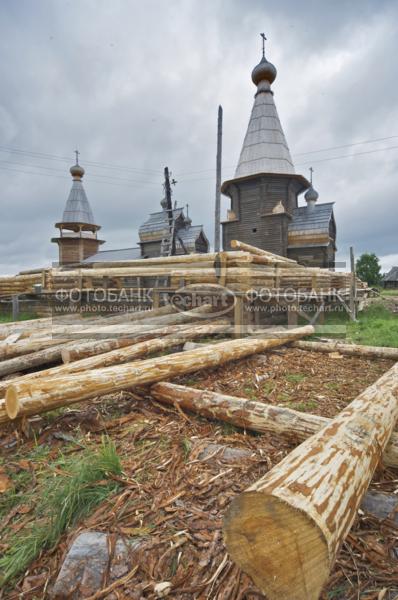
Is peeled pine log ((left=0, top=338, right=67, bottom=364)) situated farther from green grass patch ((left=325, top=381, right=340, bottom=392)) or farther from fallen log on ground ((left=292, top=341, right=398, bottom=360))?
fallen log on ground ((left=292, top=341, right=398, bottom=360))

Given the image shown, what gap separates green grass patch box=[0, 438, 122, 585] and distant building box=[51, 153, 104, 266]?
3482 cm

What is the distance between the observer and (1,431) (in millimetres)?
2857

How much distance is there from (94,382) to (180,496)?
143 cm

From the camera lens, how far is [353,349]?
560 centimetres

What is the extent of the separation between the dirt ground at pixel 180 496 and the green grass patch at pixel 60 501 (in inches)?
2.2

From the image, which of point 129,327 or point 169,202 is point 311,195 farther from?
point 129,327

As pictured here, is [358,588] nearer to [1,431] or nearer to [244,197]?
[1,431]

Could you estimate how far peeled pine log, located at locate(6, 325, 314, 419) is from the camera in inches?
102

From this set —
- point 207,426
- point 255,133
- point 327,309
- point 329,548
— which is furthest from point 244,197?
point 329,548

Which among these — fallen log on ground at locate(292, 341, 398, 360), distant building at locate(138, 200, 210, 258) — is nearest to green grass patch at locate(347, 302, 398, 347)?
fallen log on ground at locate(292, 341, 398, 360)

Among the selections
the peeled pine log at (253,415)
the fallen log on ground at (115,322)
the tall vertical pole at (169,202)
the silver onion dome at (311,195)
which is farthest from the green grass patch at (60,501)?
the silver onion dome at (311,195)

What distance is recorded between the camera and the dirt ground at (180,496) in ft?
4.66

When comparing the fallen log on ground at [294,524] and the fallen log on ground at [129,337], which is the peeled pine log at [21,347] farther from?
the fallen log on ground at [294,524]

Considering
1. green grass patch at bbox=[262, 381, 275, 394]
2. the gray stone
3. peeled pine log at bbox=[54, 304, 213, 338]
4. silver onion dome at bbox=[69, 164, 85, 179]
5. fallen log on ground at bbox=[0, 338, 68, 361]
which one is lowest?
the gray stone
